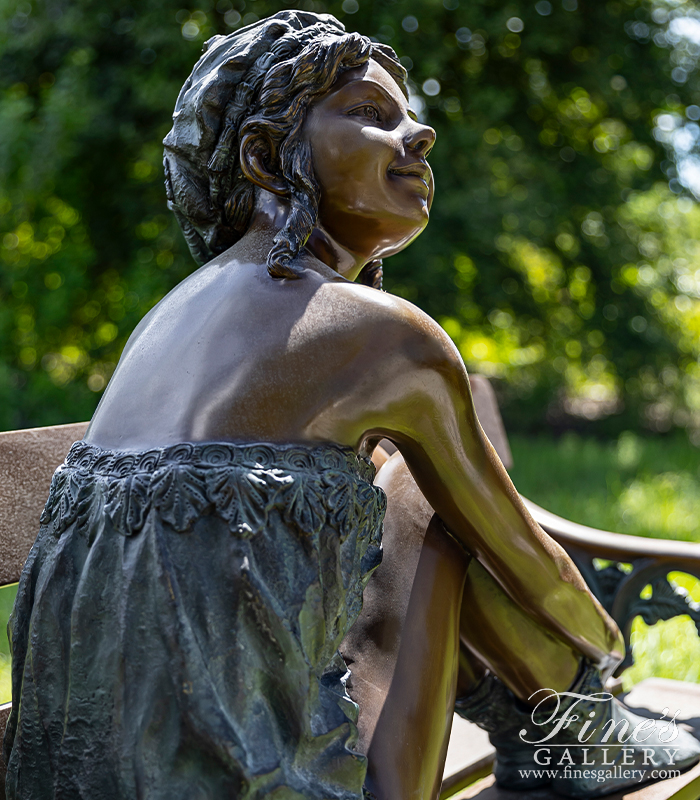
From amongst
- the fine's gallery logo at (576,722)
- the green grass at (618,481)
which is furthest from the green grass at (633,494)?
the fine's gallery logo at (576,722)

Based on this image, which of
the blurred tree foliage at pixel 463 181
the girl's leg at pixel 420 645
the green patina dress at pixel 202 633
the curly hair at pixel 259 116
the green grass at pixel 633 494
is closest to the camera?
the green patina dress at pixel 202 633

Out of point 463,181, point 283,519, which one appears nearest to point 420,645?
point 283,519

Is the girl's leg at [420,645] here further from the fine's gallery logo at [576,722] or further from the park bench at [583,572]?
the park bench at [583,572]

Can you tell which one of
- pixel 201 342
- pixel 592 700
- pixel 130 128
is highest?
pixel 201 342

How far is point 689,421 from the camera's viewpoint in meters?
11.5

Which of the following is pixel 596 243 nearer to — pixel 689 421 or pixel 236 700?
pixel 689 421

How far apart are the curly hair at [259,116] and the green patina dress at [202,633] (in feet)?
1.44

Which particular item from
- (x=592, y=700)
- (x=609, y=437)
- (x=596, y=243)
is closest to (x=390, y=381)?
(x=592, y=700)

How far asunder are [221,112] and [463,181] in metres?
7.23

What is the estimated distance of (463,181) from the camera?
8883 mm

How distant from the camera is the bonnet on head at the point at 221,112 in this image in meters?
1.90

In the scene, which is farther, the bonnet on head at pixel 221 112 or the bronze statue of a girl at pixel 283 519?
the bonnet on head at pixel 221 112

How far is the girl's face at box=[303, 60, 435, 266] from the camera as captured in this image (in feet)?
6.14

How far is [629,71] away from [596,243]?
1.84 meters
